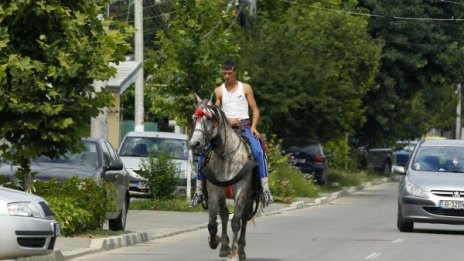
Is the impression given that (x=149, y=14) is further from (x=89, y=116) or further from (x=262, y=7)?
(x=89, y=116)

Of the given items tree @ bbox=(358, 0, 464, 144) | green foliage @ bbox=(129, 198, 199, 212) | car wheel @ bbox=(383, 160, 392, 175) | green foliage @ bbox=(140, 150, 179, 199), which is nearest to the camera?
green foliage @ bbox=(129, 198, 199, 212)

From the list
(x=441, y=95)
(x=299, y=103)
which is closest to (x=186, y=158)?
(x=299, y=103)

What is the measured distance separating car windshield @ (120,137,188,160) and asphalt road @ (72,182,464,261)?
12.8 ft

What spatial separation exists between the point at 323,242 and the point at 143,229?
3474mm

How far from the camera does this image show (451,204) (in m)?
22.8

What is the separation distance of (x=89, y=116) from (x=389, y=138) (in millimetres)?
42034

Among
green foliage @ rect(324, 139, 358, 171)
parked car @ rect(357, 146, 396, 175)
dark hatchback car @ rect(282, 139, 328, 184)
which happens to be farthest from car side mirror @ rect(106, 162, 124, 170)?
parked car @ rect(357, 146, 396, 175)

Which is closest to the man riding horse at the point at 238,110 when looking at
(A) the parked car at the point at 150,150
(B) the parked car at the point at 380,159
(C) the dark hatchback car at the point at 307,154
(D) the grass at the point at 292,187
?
(D) the grass at the point at 292,187

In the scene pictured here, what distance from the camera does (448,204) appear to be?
22.8 metres

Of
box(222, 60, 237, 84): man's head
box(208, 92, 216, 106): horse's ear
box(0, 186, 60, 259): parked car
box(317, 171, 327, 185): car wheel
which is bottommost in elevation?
box(317, 171, 327, 185): car wheel

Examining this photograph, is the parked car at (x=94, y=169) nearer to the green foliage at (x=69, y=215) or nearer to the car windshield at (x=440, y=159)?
the green foliage at (x=69, y=215)

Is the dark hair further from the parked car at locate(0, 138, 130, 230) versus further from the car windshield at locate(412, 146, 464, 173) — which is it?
the car windshield at locate(412, 146, 464, 173)

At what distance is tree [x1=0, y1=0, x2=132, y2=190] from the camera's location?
18.4 m

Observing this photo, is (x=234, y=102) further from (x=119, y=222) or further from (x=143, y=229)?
(x=143, y=229)
